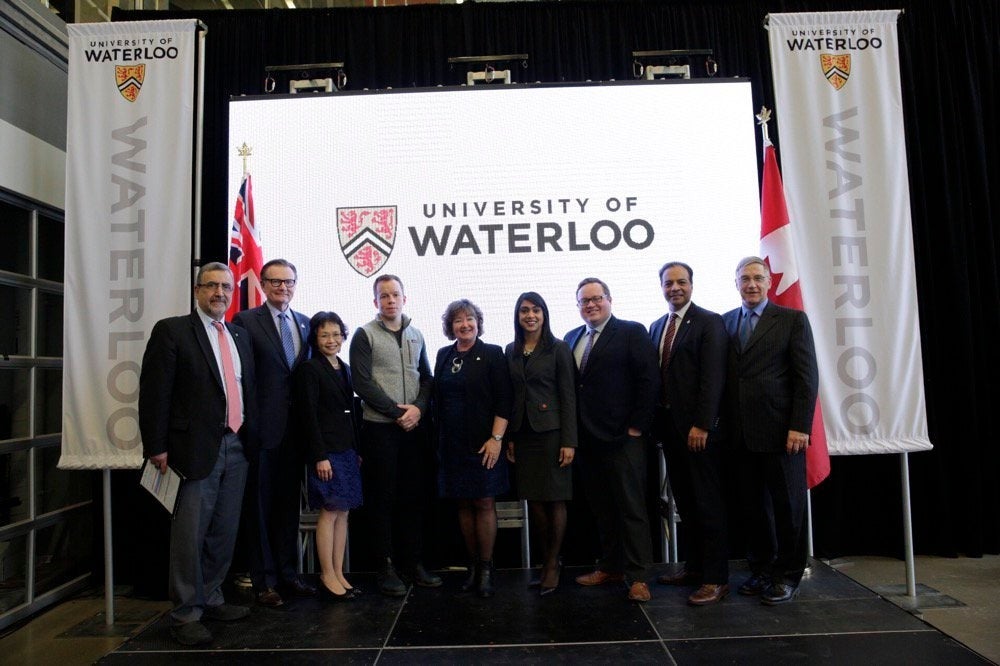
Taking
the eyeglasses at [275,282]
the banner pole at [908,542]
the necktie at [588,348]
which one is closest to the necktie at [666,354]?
the necktie at [588,348]

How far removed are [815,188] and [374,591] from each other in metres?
3.13

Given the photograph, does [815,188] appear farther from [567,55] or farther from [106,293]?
[106,293]

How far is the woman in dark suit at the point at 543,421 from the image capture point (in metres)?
3.15

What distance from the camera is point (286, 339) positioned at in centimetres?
329

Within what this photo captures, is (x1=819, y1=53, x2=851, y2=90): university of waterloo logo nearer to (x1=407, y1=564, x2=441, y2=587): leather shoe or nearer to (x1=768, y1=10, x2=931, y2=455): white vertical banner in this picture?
(x1=768, y1=10, x2=931, y2=455): white vertical banner

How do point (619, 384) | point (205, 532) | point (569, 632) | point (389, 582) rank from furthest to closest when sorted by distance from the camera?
point (389, 582)
point (619, 384)
point (205, 532)
point (569, 632)

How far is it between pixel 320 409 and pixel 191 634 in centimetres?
105

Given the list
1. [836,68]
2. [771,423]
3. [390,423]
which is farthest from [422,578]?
[836,68]

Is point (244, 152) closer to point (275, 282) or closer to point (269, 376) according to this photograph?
point (275, 282)

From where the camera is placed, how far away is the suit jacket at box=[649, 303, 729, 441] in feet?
9.96

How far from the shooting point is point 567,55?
436 centimetres

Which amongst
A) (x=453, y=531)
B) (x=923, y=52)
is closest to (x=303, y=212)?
(x=453, y=531)

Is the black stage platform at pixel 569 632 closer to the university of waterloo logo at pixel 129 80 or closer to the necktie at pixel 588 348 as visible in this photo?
the necktie at pixel 588 348

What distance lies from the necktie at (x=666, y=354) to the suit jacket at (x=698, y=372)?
0.04 m
